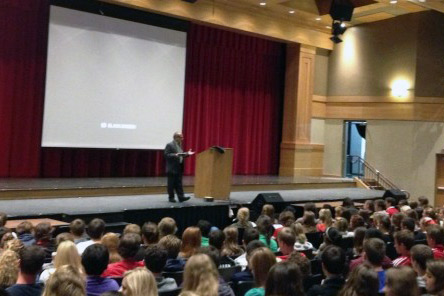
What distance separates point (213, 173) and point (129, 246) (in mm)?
5335

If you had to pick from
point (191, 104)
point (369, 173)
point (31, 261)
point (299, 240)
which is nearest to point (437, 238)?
point (299, 240)

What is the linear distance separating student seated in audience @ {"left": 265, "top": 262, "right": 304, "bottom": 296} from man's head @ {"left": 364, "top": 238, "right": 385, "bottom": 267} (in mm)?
1326

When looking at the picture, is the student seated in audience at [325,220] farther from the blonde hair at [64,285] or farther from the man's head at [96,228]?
the blonde hair at [64,285]

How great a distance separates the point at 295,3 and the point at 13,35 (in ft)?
21.6

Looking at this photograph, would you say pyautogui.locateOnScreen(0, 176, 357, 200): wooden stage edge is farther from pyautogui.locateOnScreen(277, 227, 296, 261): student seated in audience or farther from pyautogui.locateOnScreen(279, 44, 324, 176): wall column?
pyautogui.locateOnScreen(277, 227, 296, 261): student seated in audience

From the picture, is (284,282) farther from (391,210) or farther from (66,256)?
(391,210)

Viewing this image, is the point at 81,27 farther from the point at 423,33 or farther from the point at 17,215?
the point at 423,33

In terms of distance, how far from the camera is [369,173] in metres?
14.6

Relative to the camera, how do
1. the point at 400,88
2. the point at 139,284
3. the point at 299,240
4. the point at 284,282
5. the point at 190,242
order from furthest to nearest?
the point at 400,88 → the point at 299,240 → the point at 190,242 → the point at 284,282 → the point at 139,284

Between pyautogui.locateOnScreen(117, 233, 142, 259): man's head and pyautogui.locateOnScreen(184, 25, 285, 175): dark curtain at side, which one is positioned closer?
pyautogui.locateOnScreen(117, 233, 142, 259): man's head

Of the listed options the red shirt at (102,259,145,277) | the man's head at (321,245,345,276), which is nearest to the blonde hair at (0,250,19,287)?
the red shirt at (102,259,145,277)

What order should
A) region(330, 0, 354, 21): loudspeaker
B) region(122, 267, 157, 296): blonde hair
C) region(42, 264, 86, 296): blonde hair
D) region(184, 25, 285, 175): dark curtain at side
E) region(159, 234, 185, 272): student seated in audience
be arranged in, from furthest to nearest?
region(184, 25, 285, 175): dark curtain at side → region(330, 0, 354, 21): loudspeaker → region(159, 234, 185, 272): student seated in audience → region(122, 267, 157, 296): blonde hair → region(42, 264, 86, 296): blonde hair

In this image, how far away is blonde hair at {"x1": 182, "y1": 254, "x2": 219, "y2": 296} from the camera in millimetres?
2605

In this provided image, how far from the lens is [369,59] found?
14.6 meters
